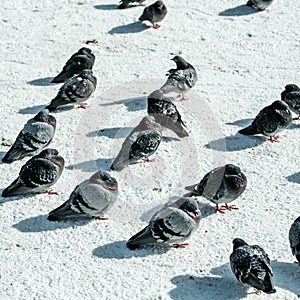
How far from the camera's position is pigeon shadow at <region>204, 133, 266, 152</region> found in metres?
8.40

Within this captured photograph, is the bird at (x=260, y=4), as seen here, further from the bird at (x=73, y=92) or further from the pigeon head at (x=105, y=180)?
the pigeon head at (x=105, y=180)

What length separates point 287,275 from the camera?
6301 mm

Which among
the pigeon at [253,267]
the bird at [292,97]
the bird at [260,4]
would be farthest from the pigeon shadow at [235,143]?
the bird at [260,4]

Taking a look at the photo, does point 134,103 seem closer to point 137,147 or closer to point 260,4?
point 137,147

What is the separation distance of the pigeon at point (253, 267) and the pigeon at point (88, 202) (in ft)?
4.76

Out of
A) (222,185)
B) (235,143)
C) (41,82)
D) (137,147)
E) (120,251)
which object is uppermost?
(222,185)

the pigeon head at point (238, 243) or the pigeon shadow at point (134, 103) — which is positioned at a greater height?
the pigeon head at point (238, 243)

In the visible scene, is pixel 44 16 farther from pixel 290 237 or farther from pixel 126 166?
pixel 290 237

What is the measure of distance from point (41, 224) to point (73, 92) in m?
2.49

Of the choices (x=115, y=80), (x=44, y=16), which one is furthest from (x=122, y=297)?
(x=44, y=16)

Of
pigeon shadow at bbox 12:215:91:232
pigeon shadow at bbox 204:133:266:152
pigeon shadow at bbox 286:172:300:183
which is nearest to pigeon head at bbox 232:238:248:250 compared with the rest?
pigeon shadow at bbox 12:215:91:232

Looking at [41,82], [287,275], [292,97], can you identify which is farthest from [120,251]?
[41,82]

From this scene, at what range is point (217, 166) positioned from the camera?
26.3 ft

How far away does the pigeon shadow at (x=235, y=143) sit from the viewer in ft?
27.6
